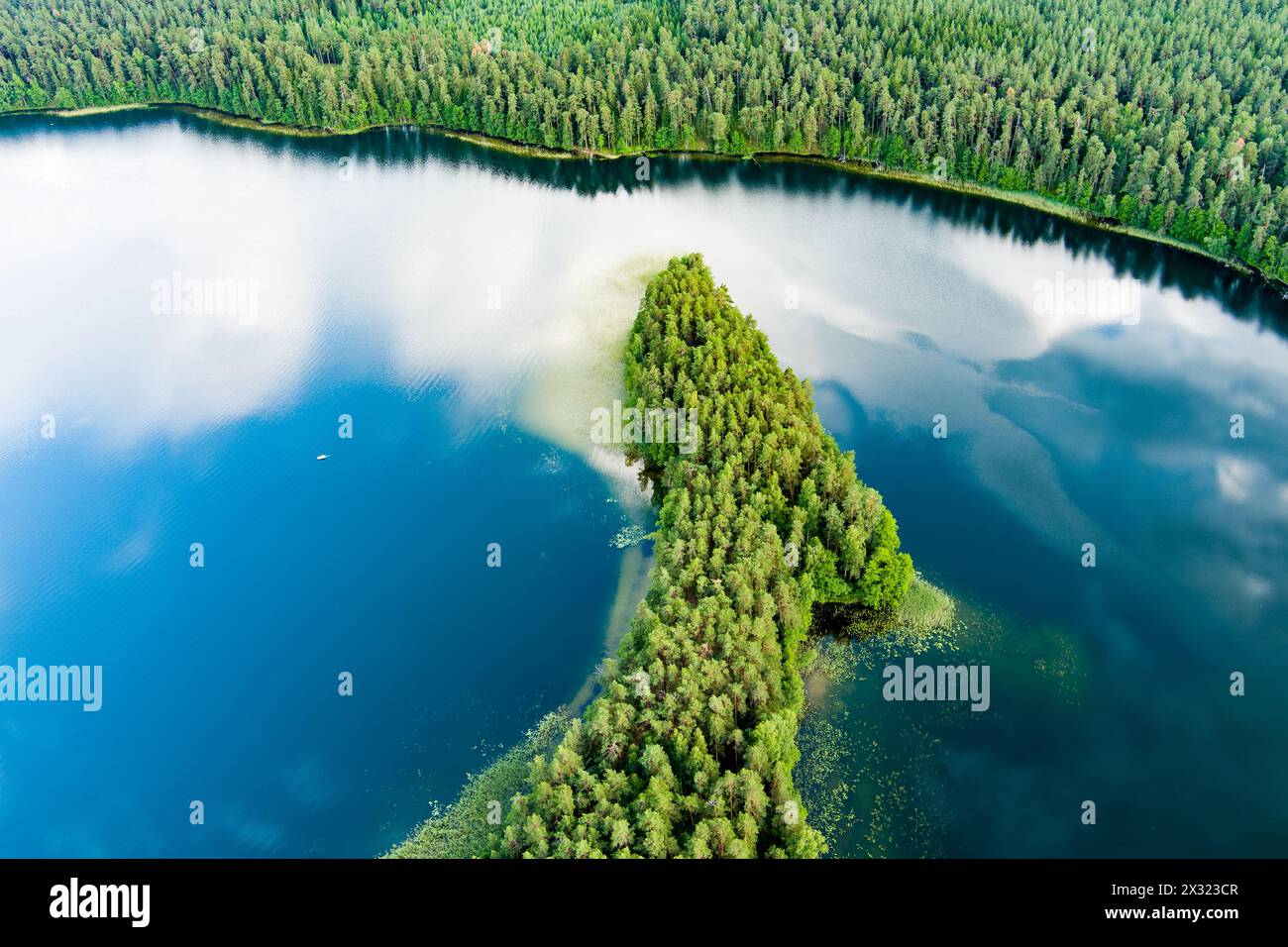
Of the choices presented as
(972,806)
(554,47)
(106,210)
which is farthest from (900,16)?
(972,806)

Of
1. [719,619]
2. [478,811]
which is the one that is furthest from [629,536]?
[478,811]

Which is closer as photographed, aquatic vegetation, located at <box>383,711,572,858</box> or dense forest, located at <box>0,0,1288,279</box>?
aquatic vegetation, located at <box>383,711,572,858</box>

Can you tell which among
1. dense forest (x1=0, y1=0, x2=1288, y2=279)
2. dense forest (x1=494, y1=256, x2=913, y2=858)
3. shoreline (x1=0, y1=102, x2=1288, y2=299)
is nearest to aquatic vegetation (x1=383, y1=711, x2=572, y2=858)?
dense forest (x1=494, y1=256, x2=913, y2=858)

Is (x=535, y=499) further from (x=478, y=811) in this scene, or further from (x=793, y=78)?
(x=793, y=78)

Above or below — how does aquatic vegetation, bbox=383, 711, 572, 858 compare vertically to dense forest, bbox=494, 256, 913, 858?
below

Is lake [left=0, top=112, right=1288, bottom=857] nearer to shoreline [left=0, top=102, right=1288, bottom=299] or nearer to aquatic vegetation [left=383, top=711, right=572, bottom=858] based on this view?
aquatic vegetation [left=383, top=711, right=572, bottom=858]
